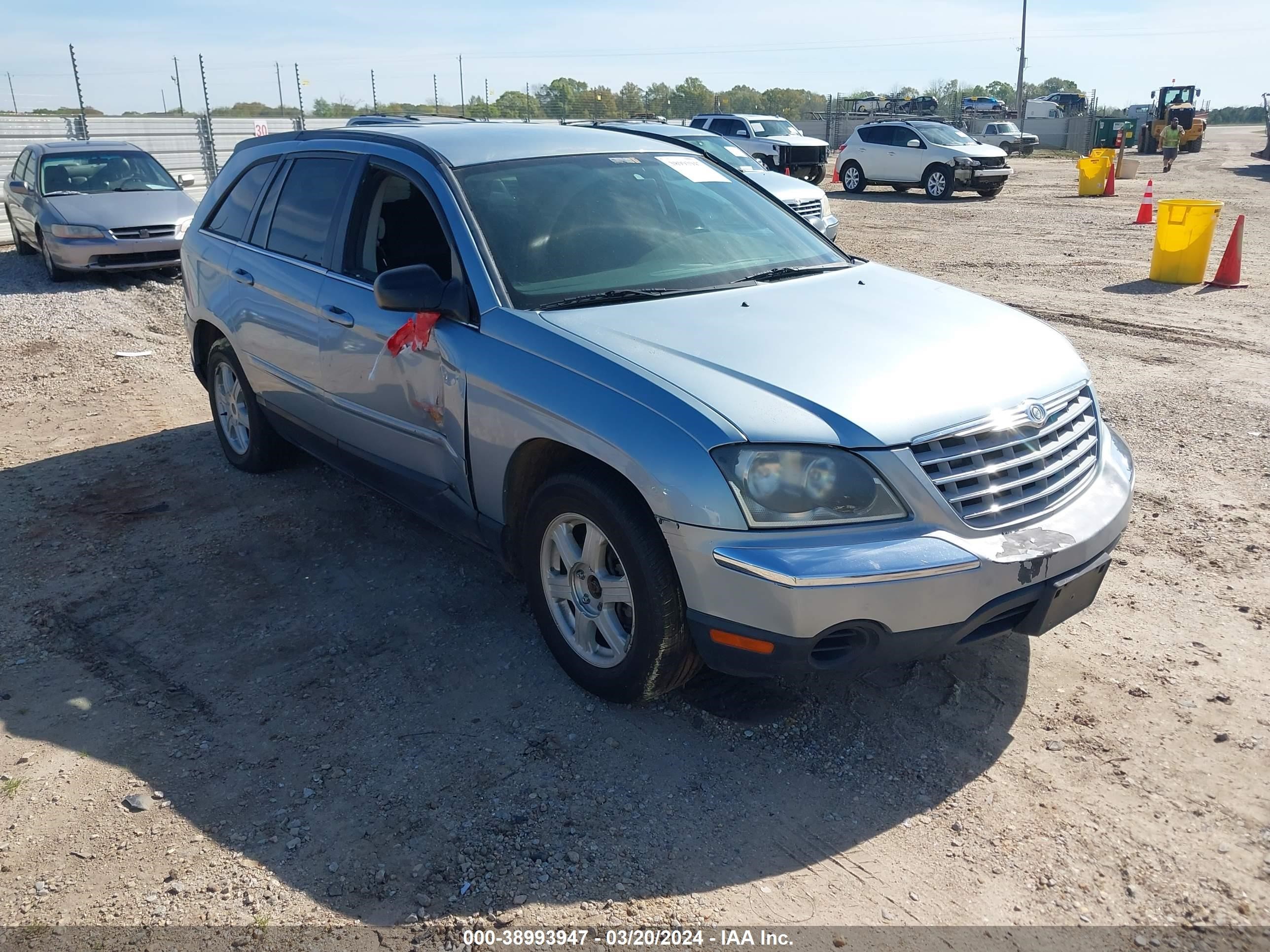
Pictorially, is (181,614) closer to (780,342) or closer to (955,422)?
(780,342)

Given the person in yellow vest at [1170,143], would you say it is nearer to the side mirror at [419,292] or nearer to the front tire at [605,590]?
the side mirror at [419,292]

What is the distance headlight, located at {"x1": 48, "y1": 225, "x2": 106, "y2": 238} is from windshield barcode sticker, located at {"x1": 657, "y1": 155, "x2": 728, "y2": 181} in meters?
9.99

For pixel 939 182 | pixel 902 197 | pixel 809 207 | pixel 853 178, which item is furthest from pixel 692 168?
pixel 853 178

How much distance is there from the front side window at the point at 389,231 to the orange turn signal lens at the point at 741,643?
2.05m

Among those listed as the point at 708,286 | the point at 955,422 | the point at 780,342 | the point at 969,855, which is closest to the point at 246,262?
the point at 708,286

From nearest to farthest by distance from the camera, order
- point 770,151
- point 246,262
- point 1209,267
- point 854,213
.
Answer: point 246,262, point 1209,267, point 854,213, point 770,151

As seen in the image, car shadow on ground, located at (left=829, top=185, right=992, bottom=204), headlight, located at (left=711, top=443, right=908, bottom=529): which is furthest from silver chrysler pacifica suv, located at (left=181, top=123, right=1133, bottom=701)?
car shadow on ground, located at (left=829, top=185, right=992, bottom=204)

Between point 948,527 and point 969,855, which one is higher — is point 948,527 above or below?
above

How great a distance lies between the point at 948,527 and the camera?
290 cm

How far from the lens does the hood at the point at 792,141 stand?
24.4 metres

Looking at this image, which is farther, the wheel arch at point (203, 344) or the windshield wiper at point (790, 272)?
the wheel arch at point (203, 344)

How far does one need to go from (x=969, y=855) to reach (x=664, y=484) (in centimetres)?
132

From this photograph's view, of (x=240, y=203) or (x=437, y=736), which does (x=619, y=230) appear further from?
(x=240, y=203)

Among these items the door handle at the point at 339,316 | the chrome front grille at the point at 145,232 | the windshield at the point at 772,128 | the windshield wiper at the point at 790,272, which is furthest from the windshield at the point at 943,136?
→ the door handle at the point at 339,316
